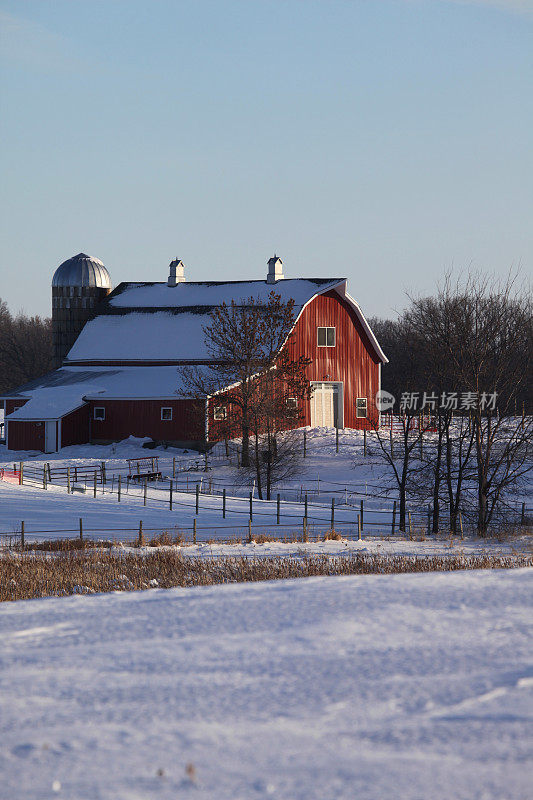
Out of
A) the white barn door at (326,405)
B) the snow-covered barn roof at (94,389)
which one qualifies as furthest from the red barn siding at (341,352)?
the snow-covered barn roof at (94,389)

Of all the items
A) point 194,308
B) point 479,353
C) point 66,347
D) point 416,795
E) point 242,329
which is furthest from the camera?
point 66,347

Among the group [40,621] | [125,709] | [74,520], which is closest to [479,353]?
[74,520]

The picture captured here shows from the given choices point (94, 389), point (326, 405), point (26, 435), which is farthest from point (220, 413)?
point (26, 435)

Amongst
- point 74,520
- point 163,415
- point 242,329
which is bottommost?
point 74,520

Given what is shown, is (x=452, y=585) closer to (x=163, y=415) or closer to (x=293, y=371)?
(x=293, y=371)

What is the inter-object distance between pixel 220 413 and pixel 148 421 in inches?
157

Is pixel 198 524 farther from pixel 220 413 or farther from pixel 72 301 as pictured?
pixel 72 301

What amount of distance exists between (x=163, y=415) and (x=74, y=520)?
18.6 metres

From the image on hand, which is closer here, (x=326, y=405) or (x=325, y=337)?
(x=325, y=337)

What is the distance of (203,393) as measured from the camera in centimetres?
3944

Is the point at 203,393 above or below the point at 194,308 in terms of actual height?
below

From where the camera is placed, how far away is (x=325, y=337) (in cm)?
4597

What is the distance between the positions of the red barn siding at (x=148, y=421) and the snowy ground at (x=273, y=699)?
3144 centimetres

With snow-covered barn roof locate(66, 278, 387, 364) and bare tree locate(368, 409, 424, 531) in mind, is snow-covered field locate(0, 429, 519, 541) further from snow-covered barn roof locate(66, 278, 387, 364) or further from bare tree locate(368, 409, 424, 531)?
snow-covered barn roof locate(66, 278, 387, 364)
